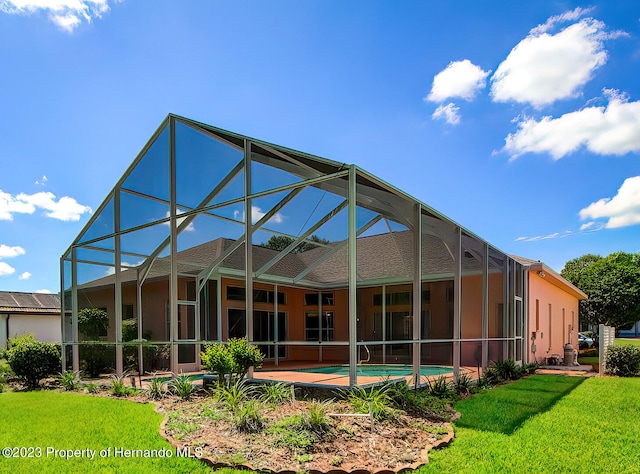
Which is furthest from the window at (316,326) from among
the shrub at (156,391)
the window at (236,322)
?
the shrub at (156,391)

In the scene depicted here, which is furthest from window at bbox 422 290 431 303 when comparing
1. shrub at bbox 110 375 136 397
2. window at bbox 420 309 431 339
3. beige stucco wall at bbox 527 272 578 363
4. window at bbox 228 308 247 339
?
shrub at bbox 110 375 136 397

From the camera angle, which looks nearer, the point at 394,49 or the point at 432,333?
the point at 394,49

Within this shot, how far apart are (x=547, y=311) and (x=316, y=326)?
29.8 ft

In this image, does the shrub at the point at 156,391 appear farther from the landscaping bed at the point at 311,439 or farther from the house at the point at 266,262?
the landscaping bed at the point at 311,439

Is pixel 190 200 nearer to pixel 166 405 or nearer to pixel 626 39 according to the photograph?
pixel 166 405

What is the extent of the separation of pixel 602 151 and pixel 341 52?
12.1 metres

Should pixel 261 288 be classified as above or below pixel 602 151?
below

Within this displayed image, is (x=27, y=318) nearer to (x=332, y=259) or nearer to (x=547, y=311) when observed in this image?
(x=332, y=259)

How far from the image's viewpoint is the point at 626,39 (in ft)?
31.8

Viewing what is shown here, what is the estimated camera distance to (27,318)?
23922 mm

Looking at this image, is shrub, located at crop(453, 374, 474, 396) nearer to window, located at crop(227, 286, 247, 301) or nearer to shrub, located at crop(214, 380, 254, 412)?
shrub, located at crop(214, 380, 254, 412)

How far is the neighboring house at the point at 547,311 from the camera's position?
15086 millimetres

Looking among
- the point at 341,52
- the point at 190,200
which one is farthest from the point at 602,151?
the point at 190,200

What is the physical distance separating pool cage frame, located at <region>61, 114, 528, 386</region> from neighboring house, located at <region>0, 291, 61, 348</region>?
13.0 metres
